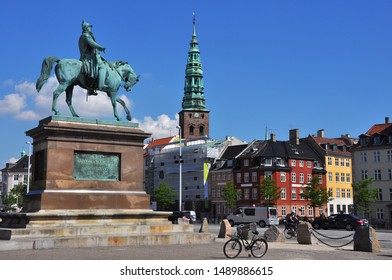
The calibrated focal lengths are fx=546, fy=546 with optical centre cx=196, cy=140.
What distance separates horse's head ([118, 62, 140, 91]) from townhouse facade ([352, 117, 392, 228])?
55550mm

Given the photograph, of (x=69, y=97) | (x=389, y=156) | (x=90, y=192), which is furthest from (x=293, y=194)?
(x=90, y=192)

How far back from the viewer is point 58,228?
1905cm

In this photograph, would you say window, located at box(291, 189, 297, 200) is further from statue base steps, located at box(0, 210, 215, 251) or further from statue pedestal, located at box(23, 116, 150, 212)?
statue pedestal, located at box(23, 116, 150, 212)

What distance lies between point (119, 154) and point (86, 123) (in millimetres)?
1822

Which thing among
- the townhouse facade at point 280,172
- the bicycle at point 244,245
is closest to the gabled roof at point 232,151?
the townhouse facade at point 280,172

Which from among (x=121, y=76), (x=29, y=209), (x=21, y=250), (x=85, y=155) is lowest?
(x=21, y=250)

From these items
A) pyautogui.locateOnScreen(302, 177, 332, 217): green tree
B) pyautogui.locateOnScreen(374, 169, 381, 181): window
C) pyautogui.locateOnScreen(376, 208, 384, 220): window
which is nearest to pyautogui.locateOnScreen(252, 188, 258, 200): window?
pyautogui.locateOnScreen(302, 177, 332, 217): green tree

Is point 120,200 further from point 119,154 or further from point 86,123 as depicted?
point 86,123

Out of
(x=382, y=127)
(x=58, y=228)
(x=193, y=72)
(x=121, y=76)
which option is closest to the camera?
(x=58, y=228)

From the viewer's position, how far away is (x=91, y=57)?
23.1m

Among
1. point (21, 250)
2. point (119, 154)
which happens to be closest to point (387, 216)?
point (119, 154)

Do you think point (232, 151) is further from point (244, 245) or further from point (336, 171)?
point (244, 245)

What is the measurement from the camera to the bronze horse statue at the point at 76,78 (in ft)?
73.4

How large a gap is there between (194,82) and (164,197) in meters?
49.6
